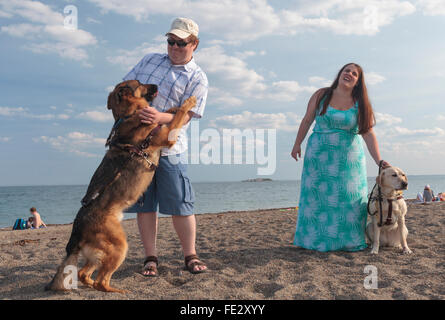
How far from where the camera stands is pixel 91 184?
3.35 m

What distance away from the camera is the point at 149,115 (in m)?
3.38

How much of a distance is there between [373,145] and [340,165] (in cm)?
64

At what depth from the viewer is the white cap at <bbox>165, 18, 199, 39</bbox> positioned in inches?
140

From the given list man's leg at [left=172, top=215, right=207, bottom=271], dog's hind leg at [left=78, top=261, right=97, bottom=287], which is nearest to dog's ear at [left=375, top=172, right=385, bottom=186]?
man's leg at [left=172, top=215, right=207, bottom=271]

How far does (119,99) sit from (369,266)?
11.9 feet

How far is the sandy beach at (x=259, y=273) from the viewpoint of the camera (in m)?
3.13

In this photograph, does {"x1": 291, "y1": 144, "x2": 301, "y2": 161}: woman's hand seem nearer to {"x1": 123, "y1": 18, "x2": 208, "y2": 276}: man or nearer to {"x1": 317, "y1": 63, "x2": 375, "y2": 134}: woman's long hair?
{"x1": 317, "y1": 63, "x2": 375, "y2": 134}: woman's long hair

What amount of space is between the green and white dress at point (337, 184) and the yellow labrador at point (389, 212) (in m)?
0.16

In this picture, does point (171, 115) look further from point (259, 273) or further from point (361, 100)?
point (361, 100)

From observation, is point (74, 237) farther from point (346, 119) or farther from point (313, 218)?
point (346, 119)

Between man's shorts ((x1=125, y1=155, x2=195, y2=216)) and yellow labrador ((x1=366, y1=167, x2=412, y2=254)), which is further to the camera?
yellow labrador ((x1=366, y1=167, x2=412, y2=254))

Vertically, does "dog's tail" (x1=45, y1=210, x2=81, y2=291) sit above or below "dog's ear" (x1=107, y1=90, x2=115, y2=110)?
below
